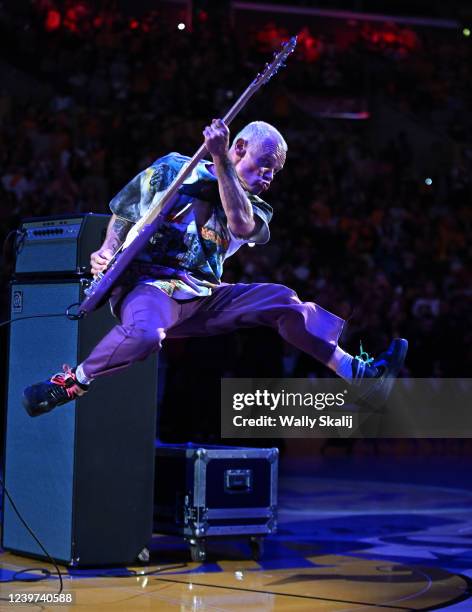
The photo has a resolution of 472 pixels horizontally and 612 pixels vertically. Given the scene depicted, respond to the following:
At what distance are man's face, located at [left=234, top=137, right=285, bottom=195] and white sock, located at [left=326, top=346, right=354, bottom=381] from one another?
0.78 metres

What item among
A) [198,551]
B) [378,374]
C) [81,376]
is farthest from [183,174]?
[198,551]

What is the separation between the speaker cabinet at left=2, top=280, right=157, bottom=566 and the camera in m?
5.90

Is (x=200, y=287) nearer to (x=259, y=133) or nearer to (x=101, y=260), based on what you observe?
(x=101, y=260)

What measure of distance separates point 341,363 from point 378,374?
17 cm

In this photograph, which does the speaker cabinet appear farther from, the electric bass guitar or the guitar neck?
the guitar neck

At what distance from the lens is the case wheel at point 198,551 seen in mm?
6242

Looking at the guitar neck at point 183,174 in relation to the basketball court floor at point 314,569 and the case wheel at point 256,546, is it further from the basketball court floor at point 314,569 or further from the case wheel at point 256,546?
the case wheel at point 256,546

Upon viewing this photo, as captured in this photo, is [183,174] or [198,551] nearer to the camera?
[183,174]

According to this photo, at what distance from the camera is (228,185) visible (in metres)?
4.03

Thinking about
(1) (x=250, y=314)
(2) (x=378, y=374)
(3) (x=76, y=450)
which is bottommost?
(3) (x=76, y=450)

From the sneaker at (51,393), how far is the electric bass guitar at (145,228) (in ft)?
1.01

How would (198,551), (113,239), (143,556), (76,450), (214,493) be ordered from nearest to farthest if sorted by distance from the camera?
(113,239)
(76,450)
(143,556)
(198,551)
(214,493)

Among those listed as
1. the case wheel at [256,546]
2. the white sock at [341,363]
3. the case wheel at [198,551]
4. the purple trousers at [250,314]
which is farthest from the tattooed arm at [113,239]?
the case wheel at [256,546]

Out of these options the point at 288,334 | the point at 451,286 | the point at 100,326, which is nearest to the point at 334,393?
the point at 451,286
